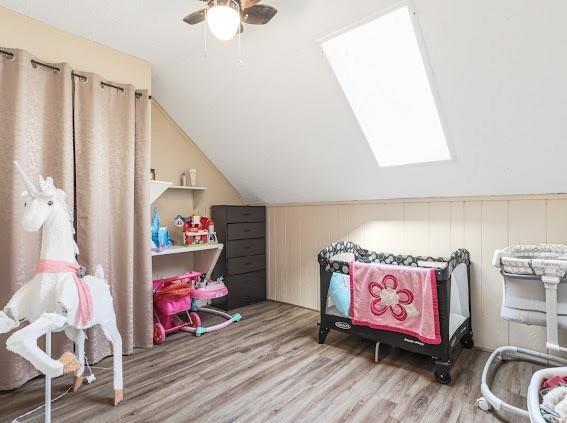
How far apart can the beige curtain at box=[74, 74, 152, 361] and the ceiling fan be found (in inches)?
41.7

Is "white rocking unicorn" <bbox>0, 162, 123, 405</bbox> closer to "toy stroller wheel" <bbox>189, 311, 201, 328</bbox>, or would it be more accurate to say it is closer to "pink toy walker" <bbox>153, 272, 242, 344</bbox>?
"pink toy walker" <bbox>153, 272, 242, 344</bbox>

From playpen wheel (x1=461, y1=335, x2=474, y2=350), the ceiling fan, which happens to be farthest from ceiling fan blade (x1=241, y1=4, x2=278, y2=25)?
playpen wheel (x1=461, y1=335, x2=474, y2=350)

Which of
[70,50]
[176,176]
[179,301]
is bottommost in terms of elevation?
[179,301]

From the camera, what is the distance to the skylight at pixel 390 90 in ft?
7.55

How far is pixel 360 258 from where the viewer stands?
3000 millimetres

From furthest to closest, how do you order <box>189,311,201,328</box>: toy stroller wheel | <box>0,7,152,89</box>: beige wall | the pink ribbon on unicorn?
<box>189,311,201,328</box>: toy stroller wheel, <box>0,7,152,89</box>: beige wall, the pink ribbon on unicorn

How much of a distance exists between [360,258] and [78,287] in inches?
88.7

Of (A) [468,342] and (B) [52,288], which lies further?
(A) [468,342]

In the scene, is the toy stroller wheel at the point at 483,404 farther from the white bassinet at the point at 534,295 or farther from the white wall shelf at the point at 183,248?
the white wall shelf at the point at 183,248

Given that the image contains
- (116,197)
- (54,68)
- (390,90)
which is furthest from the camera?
(390,90)

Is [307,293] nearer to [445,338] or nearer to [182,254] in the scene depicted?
[182,254]

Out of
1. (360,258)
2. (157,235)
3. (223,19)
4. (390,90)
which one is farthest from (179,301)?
(390,90)

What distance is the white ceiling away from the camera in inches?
66.1

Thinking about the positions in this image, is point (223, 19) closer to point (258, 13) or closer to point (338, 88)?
point (258, 13)
